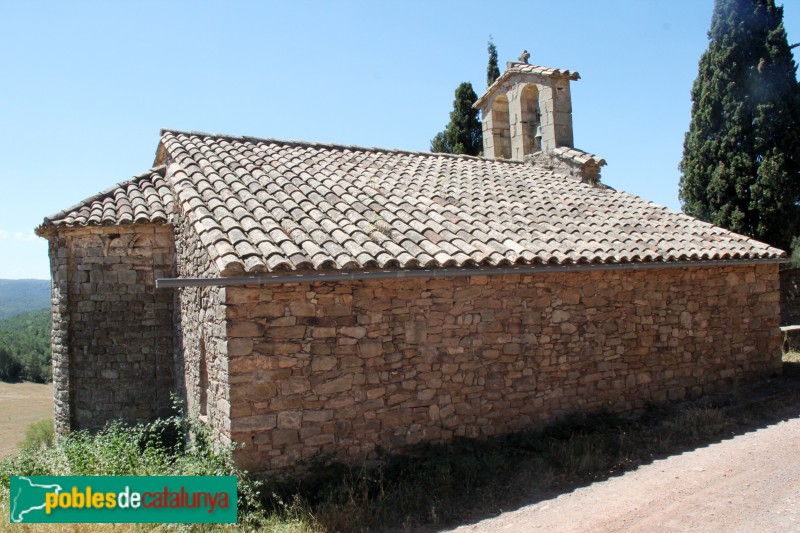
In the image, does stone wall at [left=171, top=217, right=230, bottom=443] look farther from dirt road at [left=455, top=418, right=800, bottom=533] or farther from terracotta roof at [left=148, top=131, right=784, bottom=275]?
dirt road at [left=455, top=418, right=800, bottom=533]

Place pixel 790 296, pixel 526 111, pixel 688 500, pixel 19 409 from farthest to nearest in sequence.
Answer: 1. pixel 19 409
2. pixel 790 296
3. pixel 526 111
4. pixel 688 500

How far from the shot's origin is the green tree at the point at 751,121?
1481cm

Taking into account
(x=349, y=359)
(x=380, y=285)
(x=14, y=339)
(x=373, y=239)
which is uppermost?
(x=373, y=239)

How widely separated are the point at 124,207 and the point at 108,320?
1.57 meters

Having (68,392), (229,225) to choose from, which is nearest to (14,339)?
(68,392)

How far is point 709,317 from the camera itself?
917cm

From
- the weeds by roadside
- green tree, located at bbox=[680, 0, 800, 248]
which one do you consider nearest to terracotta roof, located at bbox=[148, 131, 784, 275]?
the weeds by roadside

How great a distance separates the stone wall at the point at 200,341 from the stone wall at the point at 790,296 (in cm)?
1466

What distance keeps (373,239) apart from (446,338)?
4.56 feet

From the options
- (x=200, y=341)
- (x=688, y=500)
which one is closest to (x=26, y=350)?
(x=200, y=341)

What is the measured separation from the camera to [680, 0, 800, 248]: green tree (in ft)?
48.6

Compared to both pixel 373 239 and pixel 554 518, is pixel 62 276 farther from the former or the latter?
pixel 554 518

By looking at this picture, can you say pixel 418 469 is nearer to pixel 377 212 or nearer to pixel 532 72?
pixel 377 212

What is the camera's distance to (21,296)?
109625mm
